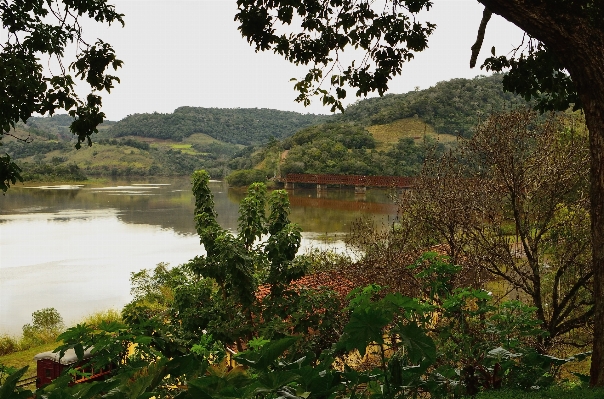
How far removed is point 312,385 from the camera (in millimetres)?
1404

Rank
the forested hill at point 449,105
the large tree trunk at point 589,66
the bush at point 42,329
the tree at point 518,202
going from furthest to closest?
the forested hill at point 449,105 < the bush at point 42,329 < the tree at point 518,202 < the large tree trunk at point 589,66

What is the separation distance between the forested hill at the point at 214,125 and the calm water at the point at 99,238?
52.6 meters

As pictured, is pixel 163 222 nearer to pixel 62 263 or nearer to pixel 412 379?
pixel 62 263

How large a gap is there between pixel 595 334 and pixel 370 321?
1.44 metres

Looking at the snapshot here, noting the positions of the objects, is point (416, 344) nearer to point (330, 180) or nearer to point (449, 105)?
point (330, 180)

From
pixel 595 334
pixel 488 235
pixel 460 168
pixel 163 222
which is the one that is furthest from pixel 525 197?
pixel 163 222

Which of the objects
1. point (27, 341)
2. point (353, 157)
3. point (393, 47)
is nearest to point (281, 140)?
point (353, 157)

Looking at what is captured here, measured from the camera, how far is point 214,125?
98.4m

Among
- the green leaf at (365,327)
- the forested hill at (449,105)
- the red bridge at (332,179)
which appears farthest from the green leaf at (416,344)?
the forested hill at (449,105)

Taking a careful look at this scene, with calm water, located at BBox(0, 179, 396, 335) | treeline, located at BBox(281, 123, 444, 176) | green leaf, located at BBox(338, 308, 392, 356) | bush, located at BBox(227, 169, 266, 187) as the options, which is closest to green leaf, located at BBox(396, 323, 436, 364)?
green leaf, located at BBox(338, 308, 392, 356)

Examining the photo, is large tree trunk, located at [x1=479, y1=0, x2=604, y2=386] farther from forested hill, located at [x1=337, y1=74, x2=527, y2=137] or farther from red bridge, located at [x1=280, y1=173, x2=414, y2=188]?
forested hill, located at [x1=337, y1=74, x2=527, y2=137]

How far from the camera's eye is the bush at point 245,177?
40844 millimetres

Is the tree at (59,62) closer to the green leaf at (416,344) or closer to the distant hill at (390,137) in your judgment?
the green leaf at (416,344)

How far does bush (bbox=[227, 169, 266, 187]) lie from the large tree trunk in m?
38.3
